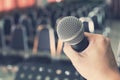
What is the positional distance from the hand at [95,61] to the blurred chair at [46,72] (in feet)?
0.95

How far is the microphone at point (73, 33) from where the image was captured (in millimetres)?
554

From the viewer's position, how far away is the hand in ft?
1.79

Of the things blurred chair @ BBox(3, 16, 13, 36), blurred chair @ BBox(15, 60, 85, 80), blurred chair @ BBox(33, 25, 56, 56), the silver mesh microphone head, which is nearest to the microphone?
the silver mesh microphone head

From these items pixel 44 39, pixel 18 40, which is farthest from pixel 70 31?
pixel 18 40

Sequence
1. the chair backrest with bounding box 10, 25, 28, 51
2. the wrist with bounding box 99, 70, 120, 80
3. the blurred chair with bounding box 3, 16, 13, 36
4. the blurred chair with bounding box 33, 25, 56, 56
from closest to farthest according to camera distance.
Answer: the wrist with bounding box 99, 70, 120, 80 < the blurred chair with bounding box 33, 25, 56, 56 < the chair backrest with bounding box 10, 25, 28, 51 < the blurred chair with bounding box 3, 16, 13, 36

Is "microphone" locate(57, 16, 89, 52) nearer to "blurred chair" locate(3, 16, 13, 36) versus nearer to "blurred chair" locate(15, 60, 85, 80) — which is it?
"blurred chair" locate(15, 60, 85, 80)

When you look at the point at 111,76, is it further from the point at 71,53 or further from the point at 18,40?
the point at 18,40

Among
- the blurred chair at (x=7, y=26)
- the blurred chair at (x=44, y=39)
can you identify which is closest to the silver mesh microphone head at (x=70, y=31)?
the blurred chair at (x=44, y=39)

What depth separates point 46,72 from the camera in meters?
0.89

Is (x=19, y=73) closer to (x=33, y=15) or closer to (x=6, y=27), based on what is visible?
(x=6, y=27)

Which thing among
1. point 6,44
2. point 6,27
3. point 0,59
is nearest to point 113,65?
point 0,59

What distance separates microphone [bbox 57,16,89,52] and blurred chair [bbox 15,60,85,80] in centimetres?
28

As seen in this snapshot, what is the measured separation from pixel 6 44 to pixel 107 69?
469 centimetres

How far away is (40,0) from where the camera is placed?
983 cm
